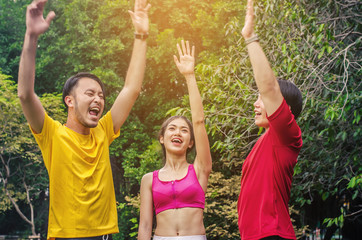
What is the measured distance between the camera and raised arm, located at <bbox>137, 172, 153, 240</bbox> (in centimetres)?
327

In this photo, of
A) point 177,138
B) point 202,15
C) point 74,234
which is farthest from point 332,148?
point 202,15

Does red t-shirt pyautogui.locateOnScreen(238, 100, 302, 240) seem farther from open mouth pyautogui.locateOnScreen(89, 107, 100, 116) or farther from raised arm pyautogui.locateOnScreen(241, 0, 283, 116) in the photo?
open mouth pyautogui.locateOnScreen(89, 107, 100, 116)

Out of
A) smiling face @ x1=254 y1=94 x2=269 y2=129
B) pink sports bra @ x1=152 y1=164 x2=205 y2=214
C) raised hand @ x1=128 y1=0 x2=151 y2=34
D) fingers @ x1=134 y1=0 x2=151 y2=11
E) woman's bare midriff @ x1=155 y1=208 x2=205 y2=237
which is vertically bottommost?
woman's bare midriff @ x1=155 y1=208 x2=205 y2=237

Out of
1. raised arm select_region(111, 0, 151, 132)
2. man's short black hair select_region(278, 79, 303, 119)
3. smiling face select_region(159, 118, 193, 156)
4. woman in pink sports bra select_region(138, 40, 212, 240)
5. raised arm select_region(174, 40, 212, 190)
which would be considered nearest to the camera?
man's short black hair select_region(278, 79, 303, 119)

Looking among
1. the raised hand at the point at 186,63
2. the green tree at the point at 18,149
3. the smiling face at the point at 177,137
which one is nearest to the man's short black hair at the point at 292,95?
the raised hand at the point at 186,63

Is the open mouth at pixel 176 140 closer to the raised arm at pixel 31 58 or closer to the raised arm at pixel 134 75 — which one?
the raised arm at pixel 134 75

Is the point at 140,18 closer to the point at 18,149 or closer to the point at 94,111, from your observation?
the point at 94,111

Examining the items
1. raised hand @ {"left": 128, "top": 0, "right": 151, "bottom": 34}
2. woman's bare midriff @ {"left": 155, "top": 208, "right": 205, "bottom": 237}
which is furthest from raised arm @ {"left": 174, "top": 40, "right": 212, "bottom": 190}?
raised hand @ {"left": 128, "top": 0, "right": 151, "bottom": 34}

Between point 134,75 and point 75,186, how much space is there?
2.88ft

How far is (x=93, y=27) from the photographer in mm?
15352

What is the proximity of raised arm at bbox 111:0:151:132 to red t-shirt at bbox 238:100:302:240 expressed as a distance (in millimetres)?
911

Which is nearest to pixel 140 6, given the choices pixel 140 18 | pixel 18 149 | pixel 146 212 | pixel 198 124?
pixel 140 18

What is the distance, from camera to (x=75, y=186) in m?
2.48

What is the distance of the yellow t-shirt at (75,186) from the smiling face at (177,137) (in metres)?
0.89
